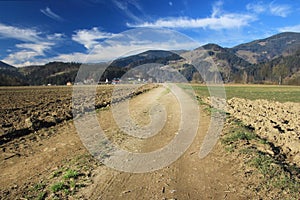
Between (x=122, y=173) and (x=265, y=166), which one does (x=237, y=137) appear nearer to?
(x=265, y=166)

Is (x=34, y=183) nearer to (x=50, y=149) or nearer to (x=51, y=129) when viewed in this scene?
(x=50, y=149)

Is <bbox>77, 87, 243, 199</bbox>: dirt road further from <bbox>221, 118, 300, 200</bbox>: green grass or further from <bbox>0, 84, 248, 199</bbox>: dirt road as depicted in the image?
<bbox>221, 118, 300, 200</bbox>: green grass

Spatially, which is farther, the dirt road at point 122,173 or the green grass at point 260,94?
the green grass at point 260,94

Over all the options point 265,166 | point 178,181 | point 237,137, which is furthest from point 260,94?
point 178,181

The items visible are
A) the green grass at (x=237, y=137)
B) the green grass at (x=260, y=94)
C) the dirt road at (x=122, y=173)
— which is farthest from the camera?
the green grass at (x=260, y=94)

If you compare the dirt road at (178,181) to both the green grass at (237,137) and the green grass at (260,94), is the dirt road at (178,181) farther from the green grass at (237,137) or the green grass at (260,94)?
the green grass at (260,94)

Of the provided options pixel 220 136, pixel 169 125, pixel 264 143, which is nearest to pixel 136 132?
pixel 169 125

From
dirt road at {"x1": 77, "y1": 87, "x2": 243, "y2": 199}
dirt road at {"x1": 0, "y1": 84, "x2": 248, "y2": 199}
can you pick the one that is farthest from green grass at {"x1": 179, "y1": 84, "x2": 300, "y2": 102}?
dirt road at {"x1": 77, "y1": 87, "x2": 243, "y2": 199}

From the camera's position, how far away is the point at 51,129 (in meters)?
12.3

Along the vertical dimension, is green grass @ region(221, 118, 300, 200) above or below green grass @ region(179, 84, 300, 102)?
above

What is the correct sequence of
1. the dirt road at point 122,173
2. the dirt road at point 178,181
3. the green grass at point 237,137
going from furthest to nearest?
the green grass at point 237,137
the dirt road at point 122,173
the dirt road at point 178,181

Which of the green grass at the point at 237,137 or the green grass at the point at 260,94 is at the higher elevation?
the green grass at the point at 237,137

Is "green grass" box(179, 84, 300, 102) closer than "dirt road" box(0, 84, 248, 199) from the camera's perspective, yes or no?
No

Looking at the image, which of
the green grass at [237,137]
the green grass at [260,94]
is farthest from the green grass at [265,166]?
the green grass at [260,94]
